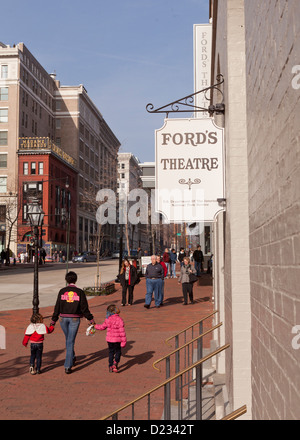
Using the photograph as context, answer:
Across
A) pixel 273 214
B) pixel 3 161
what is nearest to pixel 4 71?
pixel 3 161

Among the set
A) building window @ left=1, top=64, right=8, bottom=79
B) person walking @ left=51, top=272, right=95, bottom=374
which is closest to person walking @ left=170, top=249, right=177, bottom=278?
person walking @ left=51, top=272, right=95, bottom=374

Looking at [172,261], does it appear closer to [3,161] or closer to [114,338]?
[114,338]

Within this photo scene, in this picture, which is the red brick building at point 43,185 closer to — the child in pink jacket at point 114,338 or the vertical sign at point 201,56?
the vertical sign at point 201,56

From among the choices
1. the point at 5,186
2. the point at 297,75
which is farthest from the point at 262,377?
the point at 5,186

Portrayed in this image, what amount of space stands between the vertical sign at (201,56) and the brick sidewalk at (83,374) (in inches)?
312

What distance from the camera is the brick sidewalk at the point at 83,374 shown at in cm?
655

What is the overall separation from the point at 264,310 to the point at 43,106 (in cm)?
8433

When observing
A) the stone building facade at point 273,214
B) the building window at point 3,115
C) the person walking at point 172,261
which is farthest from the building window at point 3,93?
the stone building facade at point 273,214

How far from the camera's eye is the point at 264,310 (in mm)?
2729

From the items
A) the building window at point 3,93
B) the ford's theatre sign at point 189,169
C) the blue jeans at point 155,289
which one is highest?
the building window at point 3,93

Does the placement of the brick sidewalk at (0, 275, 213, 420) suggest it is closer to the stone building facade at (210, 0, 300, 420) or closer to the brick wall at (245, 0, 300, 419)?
the stone building facade at (210, 0, 300, 420)

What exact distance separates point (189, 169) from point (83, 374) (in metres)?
4.82

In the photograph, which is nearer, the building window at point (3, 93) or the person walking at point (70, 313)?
the person walking at point (70, 313)
